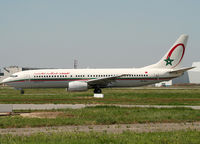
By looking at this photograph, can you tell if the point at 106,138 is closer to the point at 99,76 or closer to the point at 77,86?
the point at 77,86

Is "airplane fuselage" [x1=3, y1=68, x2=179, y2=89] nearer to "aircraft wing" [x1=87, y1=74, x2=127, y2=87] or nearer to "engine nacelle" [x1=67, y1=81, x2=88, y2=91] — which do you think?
"aircraft wing" [x1=87, y1=74, x2=127, y2=87]

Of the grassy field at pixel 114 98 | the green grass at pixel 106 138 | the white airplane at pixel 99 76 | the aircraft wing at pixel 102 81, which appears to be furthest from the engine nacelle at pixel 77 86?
the green grass at pixel 106 138

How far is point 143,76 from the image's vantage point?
151ft

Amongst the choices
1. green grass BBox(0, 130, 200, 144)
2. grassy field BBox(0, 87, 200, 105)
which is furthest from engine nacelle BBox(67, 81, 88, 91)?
green grass BBox(0, 130, 200, 144)

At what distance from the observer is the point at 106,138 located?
10695mm

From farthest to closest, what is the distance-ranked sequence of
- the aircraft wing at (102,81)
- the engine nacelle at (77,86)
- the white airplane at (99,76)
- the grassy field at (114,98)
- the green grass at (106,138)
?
the white airplane at (99,76), the aircraft wing at (102,81), the engine nacelle at (77,86), the grassy field at (114,98), the green grass at (106,138)

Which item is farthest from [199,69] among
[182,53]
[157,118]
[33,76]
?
[157,118]

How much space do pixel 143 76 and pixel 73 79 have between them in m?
10.6

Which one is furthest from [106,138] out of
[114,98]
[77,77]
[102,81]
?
[77,77]

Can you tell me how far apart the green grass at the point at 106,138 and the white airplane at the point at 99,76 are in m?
32.7

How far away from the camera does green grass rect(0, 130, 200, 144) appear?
33.6 feet

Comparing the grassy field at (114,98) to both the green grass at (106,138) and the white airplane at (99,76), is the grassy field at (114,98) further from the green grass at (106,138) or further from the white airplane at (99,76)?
Answer: the green grass at (106,138)

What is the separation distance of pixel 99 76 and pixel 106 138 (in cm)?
3572

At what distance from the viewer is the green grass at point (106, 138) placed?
1023 cm
